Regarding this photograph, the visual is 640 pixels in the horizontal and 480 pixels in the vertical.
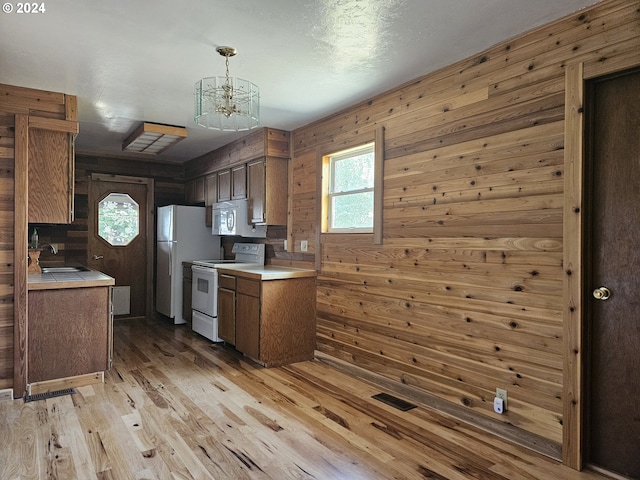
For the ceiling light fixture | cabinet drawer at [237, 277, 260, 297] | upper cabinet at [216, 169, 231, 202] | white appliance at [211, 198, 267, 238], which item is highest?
the ceiling light fixture

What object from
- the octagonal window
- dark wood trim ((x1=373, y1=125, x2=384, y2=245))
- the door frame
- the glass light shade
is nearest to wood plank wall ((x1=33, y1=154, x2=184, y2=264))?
the octagonal window

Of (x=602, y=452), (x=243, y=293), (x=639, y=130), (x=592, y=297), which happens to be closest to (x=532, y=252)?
(x=592, y=297)

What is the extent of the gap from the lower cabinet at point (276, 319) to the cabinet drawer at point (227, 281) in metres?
0.07

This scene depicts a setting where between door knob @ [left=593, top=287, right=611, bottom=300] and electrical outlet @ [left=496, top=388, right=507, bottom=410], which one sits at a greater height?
door knob @ [left=593, top=287, right=611, bottom=300]

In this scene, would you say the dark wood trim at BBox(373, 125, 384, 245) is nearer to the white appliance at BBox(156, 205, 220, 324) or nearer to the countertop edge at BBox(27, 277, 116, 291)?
the countertop edge at BBox(27, 277, 116, 291)

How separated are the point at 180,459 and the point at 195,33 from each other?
2.34 m

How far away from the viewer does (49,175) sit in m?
3.44

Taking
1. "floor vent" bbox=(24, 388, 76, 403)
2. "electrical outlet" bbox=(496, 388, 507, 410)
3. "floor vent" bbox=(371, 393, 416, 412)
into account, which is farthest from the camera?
"floor vent" bbox=(24, 388, 76, 403)

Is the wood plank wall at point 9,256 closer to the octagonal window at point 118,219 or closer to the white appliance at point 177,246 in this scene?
the white appliance at point 177,246

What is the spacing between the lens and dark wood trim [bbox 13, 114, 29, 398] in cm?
320

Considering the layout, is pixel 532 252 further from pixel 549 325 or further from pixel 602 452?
pixel 602 452

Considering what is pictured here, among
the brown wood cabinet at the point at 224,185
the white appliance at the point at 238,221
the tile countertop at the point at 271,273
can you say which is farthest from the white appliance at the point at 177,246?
the tile countertop at the point at 271,273

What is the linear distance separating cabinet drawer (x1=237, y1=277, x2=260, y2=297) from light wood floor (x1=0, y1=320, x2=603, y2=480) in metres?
0.77

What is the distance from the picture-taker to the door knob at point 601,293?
7.13 ft
